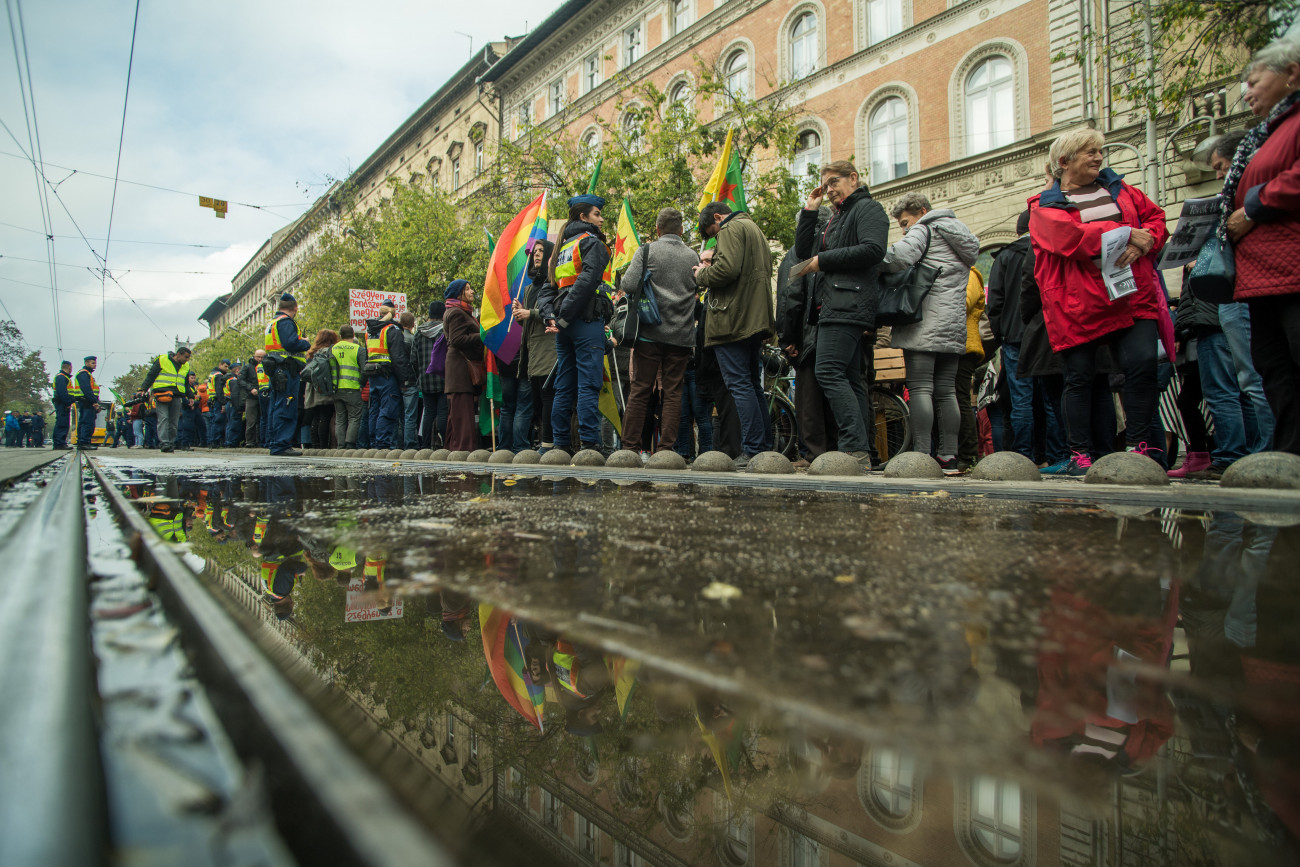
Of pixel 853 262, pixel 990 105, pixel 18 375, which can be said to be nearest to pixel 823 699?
pixel 853 262

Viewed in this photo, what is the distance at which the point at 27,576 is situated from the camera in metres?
0.81

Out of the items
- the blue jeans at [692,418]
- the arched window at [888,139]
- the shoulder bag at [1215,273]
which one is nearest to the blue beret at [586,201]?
the blue jeans at [692,418]

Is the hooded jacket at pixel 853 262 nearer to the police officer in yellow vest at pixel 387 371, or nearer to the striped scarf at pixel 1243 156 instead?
the striped scarf at pixel 1243 156

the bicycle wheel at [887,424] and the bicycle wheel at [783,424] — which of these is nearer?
the bicycle wheel at [887,424]

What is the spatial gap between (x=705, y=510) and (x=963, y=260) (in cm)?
326

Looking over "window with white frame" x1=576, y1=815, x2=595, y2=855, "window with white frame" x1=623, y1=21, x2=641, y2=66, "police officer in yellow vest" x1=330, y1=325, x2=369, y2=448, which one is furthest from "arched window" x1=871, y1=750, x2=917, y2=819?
"window with white frame" x1=623, y1=21, x2=641, y2=66

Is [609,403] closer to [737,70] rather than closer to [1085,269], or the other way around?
[1085,269]

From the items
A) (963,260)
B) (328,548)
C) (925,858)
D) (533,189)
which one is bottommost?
(925,858)

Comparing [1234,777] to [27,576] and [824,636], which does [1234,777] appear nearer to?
[824,636]

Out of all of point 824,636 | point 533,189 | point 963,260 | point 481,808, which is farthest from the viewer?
point 533,189

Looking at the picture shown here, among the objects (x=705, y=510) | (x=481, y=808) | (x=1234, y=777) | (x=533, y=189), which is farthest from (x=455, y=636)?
(x=533, y=189)

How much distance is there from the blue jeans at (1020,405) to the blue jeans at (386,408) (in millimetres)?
6976

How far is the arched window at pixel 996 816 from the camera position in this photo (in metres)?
0.45

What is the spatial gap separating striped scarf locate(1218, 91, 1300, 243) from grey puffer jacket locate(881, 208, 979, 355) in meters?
1.39
